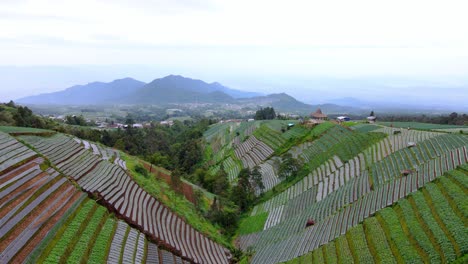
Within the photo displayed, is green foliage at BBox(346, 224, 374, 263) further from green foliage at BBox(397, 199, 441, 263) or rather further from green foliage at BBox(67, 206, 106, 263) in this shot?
green foliage at BBox(67, 206, 106, 263)

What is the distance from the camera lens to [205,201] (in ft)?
105

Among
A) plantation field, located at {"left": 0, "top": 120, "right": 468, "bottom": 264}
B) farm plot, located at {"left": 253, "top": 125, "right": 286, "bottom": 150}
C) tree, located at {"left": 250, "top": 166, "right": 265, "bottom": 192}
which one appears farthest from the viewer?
farm plot, located at {"left": 253, "top": 125, "right": 286, "bottom": 150}

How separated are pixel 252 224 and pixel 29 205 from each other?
60.9 ft

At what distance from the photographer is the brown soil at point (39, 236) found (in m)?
12.9

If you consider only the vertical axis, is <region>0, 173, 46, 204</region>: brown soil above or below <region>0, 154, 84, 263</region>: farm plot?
above

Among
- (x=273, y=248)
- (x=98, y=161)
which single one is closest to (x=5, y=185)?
(x=98, y=161)

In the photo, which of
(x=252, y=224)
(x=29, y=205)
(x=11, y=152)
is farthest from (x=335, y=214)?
(x=11, y=152)

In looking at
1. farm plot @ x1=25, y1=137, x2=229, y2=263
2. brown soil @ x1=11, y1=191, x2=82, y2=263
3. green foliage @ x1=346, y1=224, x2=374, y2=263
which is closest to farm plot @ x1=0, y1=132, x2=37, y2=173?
farm plot @ x1=25, y1=137, x2=229, y2=263

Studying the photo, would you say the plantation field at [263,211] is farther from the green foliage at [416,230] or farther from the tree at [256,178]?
the tree at [256,178]

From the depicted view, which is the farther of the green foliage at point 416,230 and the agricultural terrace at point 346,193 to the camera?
the agricultural terrace at point 346,193

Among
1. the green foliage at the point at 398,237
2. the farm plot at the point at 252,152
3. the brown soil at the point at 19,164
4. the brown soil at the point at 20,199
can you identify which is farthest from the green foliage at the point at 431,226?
the farm plot at the point at 252,152

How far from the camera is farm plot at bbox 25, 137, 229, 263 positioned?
1970cm

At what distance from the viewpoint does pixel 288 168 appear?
34.6m

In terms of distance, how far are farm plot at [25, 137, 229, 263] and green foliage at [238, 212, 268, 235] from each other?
4.81 m
